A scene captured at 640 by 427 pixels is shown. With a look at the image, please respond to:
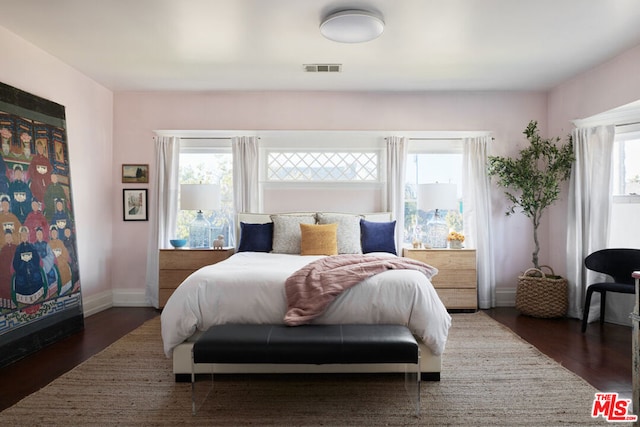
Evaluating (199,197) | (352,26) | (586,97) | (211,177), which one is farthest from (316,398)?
(586,97)

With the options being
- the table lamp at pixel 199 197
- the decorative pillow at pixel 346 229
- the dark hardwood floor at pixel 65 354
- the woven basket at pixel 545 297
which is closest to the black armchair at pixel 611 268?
the woven basket at pixel 545 297

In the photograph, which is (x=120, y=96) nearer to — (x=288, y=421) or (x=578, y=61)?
(x=288, y=421)

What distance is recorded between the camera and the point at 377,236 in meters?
4.34

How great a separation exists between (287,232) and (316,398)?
2118 mm

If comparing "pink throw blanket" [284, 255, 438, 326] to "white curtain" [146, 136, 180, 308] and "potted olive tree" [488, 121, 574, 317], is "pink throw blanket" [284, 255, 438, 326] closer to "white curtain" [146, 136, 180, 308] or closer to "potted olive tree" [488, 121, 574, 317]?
"potted olive tree" [488, 121, 574, 317]

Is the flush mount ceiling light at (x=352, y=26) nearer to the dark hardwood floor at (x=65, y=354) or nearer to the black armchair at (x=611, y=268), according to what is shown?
the black armchair at (x=611, y=268)

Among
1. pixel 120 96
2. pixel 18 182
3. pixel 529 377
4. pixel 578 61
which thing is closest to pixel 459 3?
pixel 578 61

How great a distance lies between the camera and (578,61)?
3941 millimetres

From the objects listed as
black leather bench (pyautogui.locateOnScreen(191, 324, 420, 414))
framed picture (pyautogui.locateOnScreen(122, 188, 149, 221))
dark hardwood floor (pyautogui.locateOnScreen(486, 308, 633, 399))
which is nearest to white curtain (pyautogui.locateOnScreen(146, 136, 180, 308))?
framed picture (pyautogui.locateOnScreen(122, 188, 149, 221))

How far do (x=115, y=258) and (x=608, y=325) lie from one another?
5.61m

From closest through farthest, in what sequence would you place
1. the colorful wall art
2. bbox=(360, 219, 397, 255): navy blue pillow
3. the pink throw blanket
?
the pink throw blanket
the colorful wall art
bbox=(360, 219, 397, 255): navy blue pillow

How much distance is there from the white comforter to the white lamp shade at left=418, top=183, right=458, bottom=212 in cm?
206

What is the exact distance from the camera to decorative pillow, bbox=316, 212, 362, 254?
4215 mm

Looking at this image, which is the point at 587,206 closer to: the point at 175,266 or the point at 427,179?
the point at 427,179
